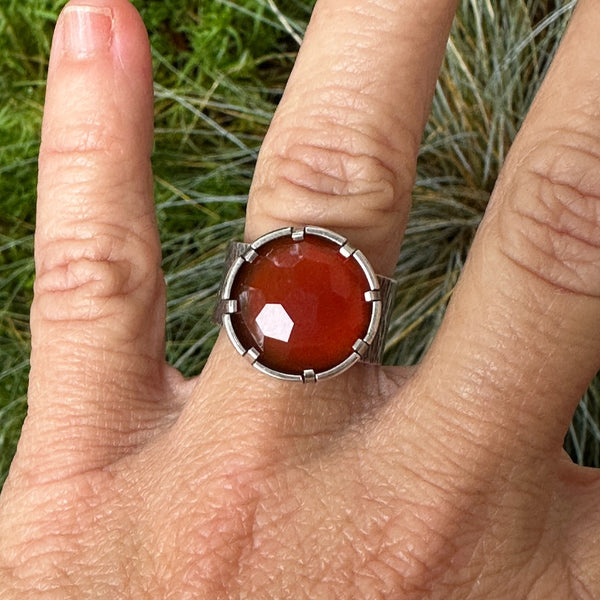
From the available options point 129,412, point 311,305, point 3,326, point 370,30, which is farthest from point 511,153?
point 3,326

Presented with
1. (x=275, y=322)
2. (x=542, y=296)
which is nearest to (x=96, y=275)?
(x=275, y=322)

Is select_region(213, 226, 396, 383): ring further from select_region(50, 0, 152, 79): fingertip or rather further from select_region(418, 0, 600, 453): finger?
select_region(50, 0, 152, 79): fingertip

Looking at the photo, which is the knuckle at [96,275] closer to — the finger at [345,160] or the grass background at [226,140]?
the finger at [345,160]

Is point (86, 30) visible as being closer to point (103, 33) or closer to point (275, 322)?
point (103, 33)

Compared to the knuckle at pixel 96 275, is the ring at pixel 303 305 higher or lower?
higher

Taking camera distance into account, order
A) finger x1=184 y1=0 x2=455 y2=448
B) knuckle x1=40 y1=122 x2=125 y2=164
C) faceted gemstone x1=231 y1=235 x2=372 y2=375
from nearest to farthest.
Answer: faceted gemstone x1=231 y1=235 x2=372 y2=375 < finger x1=184 y1=0 x2=455 y2=448 < knuckle x1=40 y1=122 x2=125 y2=164

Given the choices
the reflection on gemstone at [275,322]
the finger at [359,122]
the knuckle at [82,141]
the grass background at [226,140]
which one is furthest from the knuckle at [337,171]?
the grass background at [226,140]

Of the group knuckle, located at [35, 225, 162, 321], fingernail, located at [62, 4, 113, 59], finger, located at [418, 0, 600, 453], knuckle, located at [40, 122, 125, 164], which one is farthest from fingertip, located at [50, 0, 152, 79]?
finger, located at [418, 0, 600, 453]
